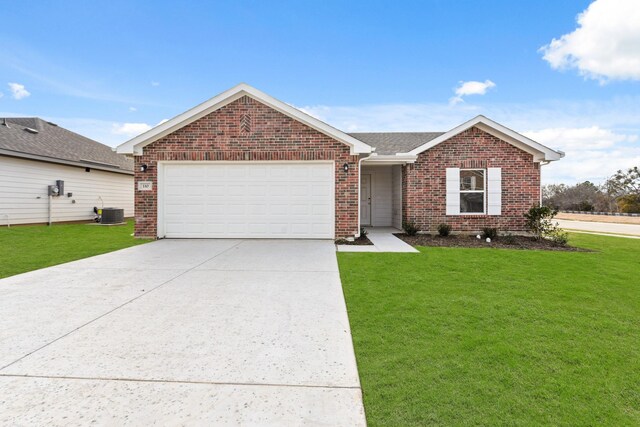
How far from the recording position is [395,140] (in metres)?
14.3

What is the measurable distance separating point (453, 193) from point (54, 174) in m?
17.5

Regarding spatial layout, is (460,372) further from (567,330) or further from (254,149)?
(254,149)

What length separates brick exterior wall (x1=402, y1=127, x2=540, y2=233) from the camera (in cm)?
1120

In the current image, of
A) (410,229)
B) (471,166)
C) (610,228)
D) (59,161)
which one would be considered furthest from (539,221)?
(59,161)

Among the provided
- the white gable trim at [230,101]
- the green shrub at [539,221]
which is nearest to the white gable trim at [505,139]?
the green shrub at [539,221]

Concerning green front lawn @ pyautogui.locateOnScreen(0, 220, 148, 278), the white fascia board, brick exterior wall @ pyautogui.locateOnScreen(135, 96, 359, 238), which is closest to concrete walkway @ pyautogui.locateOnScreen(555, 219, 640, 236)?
the white fascia board

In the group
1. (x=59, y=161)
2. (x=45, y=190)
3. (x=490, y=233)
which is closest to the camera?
(x=490, y=233)

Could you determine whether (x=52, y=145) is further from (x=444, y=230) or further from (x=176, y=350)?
(x=444, y=230)

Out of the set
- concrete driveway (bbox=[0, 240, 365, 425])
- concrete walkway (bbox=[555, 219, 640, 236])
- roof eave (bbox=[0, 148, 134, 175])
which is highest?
roof eave (bbox=[0, 148, 134, 175])

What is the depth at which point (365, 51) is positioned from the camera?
48.4ft

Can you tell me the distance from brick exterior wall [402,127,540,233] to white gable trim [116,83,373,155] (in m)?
3.00

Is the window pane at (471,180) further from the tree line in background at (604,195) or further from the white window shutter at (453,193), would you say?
the tree line in background at (604,195)

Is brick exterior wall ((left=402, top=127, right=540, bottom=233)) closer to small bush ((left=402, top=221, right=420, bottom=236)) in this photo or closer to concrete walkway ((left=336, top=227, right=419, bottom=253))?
small bush ((left=402, top=221, right=420, bottom=236))

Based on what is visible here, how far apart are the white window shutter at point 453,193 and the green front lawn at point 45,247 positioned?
10193 mm
